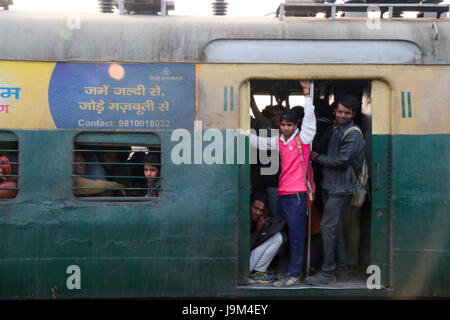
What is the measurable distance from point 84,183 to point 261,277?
1800 millimetres

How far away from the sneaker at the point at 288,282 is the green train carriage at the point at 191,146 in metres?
0.09

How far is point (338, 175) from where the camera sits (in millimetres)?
3883

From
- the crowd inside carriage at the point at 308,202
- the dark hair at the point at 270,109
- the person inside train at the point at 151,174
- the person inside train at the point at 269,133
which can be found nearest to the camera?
the person inside train at the point at 151,174

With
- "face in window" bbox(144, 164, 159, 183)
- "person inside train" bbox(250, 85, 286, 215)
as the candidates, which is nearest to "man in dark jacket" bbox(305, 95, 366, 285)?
"person inside train" bbox(250, 85, 286, 215)

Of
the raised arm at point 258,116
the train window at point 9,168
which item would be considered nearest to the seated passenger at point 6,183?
the train window at point 9,168

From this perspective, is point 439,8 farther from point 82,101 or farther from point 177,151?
point 82,101

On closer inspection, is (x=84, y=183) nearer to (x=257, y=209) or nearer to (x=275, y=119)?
(x=257, y=209)

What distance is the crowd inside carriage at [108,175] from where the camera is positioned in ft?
12.1

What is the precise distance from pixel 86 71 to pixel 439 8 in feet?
10.5

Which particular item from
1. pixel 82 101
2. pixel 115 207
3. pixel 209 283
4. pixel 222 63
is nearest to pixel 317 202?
pixel 209 283

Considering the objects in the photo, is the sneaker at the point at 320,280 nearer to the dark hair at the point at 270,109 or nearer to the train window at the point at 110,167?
the train window at the point at 110,167

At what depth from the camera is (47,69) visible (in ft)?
12.0

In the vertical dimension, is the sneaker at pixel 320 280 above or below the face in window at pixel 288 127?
below

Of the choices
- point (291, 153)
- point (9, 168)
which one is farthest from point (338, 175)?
point (9, 168)
